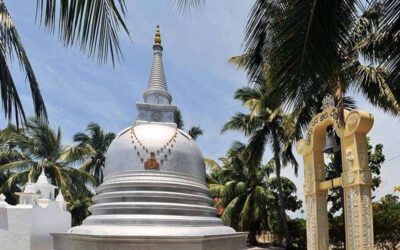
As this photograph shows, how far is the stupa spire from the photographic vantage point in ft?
60.3

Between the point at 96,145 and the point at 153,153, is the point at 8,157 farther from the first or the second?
the point at 153,153

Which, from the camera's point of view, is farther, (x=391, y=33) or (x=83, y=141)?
(x=83, y=141)

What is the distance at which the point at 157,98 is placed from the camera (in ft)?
60.2

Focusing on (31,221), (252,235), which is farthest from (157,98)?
(252,235)

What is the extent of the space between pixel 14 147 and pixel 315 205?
849 inches

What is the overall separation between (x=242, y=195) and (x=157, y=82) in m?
12.9

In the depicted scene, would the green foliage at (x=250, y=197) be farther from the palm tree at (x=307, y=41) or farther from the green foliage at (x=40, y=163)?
the palm tree at (x=307, y=41)

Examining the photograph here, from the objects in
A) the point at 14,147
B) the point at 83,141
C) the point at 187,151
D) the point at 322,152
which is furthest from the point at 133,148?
the point at 83,141

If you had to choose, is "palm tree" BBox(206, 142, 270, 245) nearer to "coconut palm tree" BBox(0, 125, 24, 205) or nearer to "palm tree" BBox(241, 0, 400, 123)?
"coconut palm tree" BBox(0, 125, 24, 205)

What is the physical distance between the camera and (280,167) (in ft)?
76.9

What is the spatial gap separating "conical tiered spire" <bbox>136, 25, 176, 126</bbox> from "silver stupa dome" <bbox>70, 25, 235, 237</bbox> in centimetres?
4

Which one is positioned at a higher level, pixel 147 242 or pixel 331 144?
pixel 331 144

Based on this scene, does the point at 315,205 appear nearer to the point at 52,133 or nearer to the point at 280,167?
the point at 280,167

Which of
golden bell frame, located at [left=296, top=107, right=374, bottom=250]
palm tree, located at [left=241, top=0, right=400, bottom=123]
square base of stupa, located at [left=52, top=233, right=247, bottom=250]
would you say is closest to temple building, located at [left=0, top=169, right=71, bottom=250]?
square base of stupa, located at [left=52, top=233, right=247, bottom=250]
